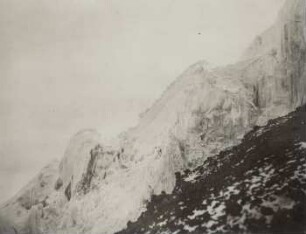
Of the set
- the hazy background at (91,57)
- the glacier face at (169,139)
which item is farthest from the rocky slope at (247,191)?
the hazy background at (91,57)

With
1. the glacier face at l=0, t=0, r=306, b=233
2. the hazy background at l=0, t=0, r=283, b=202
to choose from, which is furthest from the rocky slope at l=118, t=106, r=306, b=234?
the hazy background at l=0, t=0, r=283, b=202

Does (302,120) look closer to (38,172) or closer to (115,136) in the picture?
(115,136)

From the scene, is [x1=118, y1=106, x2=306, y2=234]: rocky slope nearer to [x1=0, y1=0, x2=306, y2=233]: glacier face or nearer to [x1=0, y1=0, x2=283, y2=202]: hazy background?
[x1=0, y1=0, x2=306, y2=233]: glacier face

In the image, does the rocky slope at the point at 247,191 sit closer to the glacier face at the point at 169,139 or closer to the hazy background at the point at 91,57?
the glacier face at the point at 169,139

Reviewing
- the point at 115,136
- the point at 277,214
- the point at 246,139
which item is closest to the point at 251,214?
the point at 277,214

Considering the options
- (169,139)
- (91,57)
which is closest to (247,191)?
(169,139)
